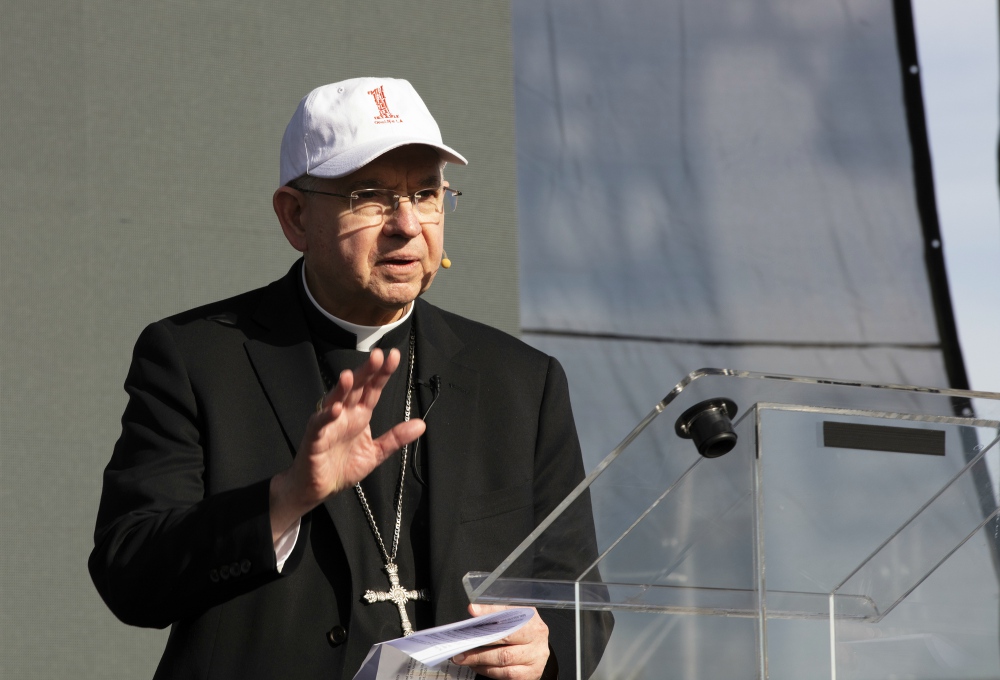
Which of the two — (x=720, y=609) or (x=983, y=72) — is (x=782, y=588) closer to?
(x=720, y=609)

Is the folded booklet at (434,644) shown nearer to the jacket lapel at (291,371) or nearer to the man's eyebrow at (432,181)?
the jacket lapel at (291,371)

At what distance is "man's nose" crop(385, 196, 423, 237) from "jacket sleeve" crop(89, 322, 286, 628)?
0.36 metres

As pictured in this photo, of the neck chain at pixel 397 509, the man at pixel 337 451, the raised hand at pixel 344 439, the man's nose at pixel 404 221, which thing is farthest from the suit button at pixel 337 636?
the man's nose at pixel 404 221

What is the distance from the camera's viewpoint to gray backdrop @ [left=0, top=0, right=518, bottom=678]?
304 cm

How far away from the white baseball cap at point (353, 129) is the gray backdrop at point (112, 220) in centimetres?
152

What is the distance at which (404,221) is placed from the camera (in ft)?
5.60

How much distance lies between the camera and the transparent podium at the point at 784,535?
118cm

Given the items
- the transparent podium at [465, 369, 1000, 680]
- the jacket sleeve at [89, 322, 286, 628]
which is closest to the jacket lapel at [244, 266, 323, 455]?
the jacket sleeve at [89, 322, 286, 628]

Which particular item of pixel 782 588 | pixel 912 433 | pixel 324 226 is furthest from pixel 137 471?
pixel 912 433

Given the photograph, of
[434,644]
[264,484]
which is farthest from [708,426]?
[264,484]

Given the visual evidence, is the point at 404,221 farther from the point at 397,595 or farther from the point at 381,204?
the point at 397,595

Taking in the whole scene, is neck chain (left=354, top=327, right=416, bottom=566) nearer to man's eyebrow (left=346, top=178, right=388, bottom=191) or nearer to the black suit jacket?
the black suit jacket

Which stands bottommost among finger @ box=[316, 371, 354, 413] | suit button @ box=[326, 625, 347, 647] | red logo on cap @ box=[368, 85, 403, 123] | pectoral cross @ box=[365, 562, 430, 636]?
suit button @ box=[326, 625, 347, 647]

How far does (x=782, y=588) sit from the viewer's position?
1234 millimetres
